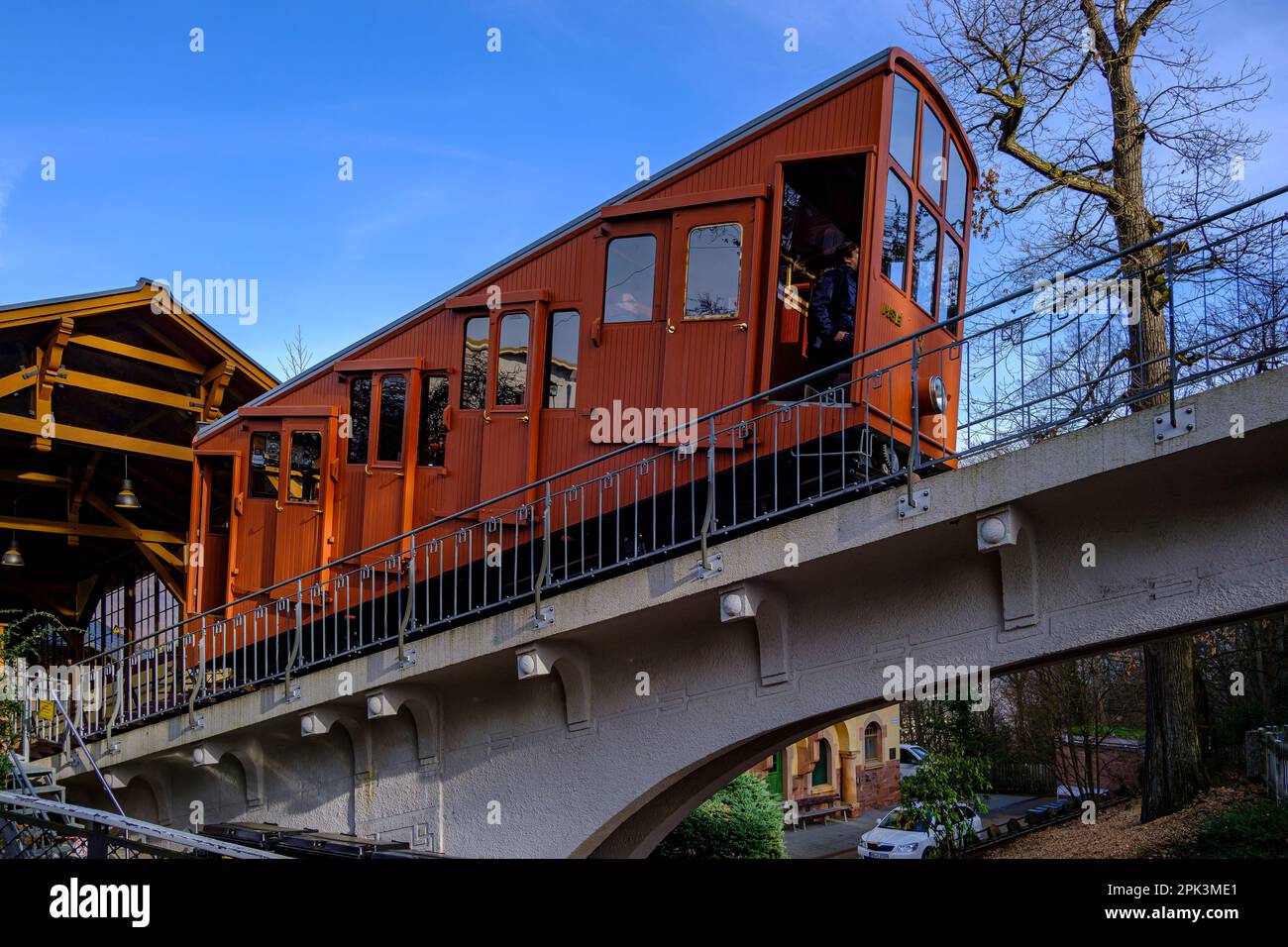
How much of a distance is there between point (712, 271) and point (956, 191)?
2997 millimetres

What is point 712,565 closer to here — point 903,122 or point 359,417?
point 903,122

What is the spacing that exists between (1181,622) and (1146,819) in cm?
1264

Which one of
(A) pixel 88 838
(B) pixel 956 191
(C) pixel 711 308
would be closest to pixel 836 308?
(C) pixel 711 308

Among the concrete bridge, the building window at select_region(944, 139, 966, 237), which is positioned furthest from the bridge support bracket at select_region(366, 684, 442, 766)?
the building window at select_region(944, 139, 966, 237)

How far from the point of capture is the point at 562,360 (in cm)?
1234

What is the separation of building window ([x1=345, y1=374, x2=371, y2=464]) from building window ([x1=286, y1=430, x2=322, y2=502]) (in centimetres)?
54

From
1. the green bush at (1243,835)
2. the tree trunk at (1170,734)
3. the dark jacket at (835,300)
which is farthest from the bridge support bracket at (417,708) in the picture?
the tree trunk at (1170,734)

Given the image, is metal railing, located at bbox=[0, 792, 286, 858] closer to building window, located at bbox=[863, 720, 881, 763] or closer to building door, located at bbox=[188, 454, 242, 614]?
building door, located at bbox=[188, 454, 242, 614]

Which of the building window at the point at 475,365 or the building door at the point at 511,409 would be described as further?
the building window at the point at 475,365

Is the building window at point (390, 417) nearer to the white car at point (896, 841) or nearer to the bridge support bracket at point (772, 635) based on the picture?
the bridge support bracket at point (772, 635)

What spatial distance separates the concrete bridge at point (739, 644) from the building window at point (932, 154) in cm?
386

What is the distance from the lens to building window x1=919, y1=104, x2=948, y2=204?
37.9ft

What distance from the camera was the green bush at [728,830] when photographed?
2034 cm
